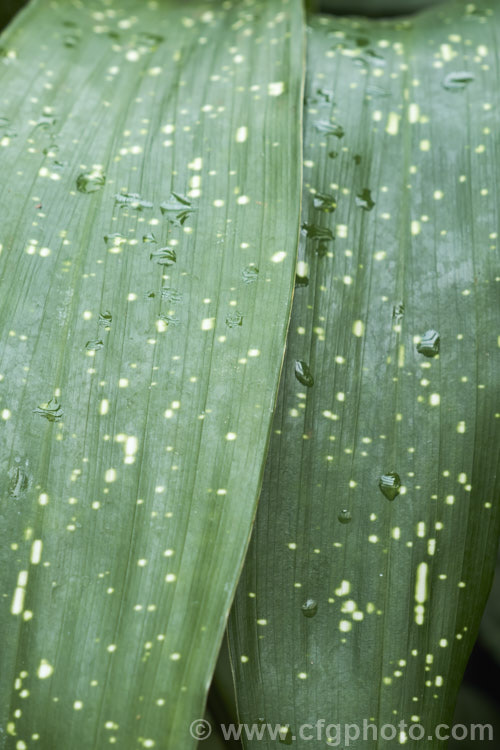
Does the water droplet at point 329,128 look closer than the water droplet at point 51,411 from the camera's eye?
No

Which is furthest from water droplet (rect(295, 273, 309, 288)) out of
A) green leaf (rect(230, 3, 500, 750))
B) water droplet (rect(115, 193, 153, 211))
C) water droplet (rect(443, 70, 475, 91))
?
water droplet (rect(443, 70, 475, 91))

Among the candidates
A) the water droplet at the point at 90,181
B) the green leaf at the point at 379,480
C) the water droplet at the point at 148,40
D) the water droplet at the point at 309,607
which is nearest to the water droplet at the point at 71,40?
the water droplet at the point at 148,40

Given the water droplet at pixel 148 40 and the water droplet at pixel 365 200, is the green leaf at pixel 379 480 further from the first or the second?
the water droplet at pixel 148 40

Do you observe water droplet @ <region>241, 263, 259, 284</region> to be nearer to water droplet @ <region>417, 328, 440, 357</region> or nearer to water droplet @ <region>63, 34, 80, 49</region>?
water droplet @ <region>417, 328, 440, 357</region>

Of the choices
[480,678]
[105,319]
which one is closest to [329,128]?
[105,319]

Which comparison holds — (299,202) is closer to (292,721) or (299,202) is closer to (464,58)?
(464,58)

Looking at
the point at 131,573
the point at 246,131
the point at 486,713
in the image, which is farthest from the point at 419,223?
the point at 486,713

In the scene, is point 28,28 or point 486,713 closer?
point 28,28
